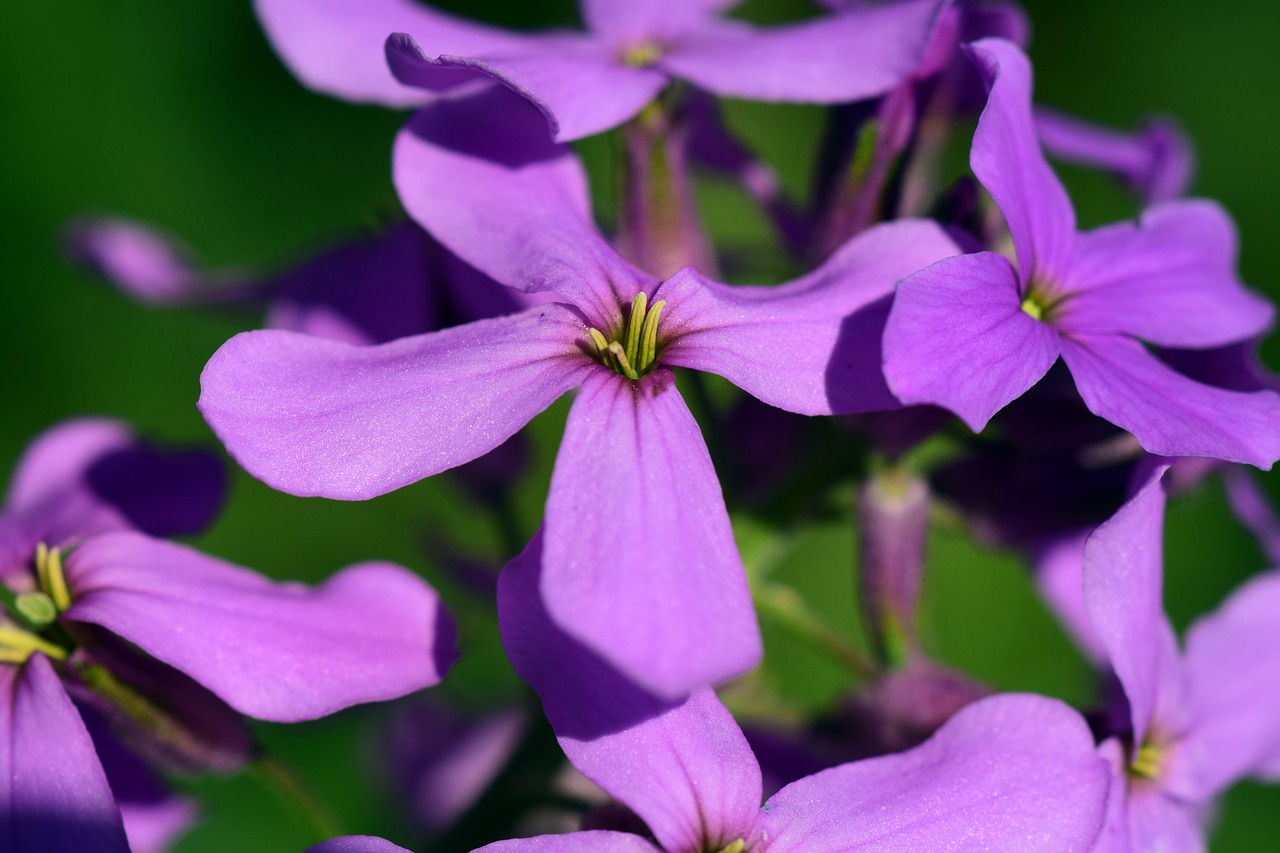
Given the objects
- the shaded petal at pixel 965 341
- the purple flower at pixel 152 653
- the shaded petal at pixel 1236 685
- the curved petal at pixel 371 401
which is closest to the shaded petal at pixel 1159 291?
the shaded petal at pixel 965 341

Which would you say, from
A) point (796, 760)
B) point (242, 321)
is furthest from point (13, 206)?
point (796, 760)

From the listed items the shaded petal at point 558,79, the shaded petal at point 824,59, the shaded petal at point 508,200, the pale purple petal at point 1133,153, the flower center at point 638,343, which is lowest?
the pale purple petal at point 1133,153

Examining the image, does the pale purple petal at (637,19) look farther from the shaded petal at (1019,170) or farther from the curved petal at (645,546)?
the curved petal at (645,546)

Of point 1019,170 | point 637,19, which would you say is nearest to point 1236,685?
point 1019,170

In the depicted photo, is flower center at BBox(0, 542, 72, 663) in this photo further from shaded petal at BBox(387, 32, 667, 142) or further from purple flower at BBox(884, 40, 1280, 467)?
purple flower at BBox(884, 40, 1280, 467)

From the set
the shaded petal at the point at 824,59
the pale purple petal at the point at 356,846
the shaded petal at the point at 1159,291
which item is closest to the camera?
the pale purple petal at the point at 356,846

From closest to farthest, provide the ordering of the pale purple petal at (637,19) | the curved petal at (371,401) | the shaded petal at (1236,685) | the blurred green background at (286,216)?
the curved petal at (371,401)
the shaded petal at (1236,685)
the pale purple petal at (637,19)
the blurred green background at (286,216)
